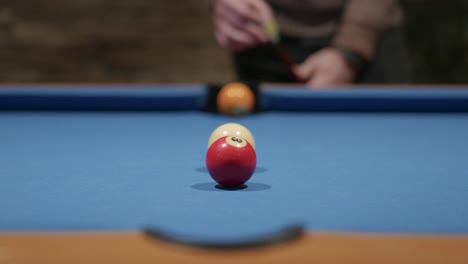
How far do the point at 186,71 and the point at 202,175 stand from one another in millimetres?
4037

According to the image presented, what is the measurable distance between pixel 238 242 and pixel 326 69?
9.94ft

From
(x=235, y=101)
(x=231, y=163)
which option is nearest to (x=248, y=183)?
(x=231, y=163)

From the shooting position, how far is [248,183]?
5.05 ft

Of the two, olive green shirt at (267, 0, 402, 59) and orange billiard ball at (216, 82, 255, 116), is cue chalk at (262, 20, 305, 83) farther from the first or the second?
orange billiard ball at (216, 82, 255, 116)

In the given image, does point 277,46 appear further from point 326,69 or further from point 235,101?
point 235,101

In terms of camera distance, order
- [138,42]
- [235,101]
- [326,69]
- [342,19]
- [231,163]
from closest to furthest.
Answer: [231,163] < [235,101] < [326,69] < [342,19] < [138,42]

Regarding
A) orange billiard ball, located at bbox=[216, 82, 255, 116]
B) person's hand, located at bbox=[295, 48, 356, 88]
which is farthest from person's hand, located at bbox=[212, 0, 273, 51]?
orange billiard ball, located at bbox=[216, 82, 255, 116]

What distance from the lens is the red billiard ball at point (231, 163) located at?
4.86 ft

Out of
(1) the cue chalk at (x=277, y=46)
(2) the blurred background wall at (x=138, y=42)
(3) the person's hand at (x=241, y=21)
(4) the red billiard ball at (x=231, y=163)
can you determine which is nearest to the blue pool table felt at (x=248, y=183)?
(4) the red billiard ball at (x=231, y=163)

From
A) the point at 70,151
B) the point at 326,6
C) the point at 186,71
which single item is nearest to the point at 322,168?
the point at 70,151

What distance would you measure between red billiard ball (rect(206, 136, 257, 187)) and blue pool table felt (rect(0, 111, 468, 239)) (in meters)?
0.04

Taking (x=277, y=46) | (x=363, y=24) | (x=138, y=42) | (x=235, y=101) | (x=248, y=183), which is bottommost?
(x=248, y=183)

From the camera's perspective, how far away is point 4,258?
0.81 meters

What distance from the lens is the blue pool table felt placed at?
116 centimetres
